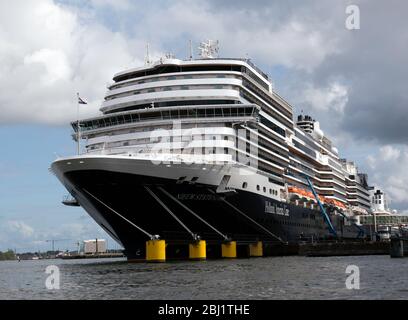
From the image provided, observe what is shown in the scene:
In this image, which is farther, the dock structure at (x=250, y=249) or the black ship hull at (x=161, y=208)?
the dock structure at (x=250, y=249)

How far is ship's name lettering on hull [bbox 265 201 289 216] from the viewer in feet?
201

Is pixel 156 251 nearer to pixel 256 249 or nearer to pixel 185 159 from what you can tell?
pixel 185 159

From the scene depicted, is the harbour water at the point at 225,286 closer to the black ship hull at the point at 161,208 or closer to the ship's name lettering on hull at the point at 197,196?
the black ship hull at the point at 161,208

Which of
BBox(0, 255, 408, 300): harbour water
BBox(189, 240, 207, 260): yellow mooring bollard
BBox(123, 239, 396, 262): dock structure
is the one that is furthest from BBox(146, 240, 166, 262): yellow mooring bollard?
BBox(0, 255, 408, 300): harbour water

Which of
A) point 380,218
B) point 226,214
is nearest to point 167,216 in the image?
point 226,214

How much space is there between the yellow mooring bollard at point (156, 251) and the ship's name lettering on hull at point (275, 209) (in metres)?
13.1

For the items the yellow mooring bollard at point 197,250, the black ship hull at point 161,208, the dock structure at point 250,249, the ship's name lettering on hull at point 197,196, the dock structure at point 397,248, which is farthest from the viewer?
the dock structure at point 397,248

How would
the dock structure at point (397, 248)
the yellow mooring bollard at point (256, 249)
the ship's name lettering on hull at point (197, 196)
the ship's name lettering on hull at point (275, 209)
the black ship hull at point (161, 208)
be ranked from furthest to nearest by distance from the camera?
the yellow mooring bollard at point (256, 249)
the dock structure at point (397, 248)
the ship's name lettering on hull at point (275, 209)
the ship's name lettering on hull at point (197, 196)
the black ship hull at point (161, 208)

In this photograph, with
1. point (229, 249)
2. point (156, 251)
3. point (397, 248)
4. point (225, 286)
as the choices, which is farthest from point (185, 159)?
point (397, 248)

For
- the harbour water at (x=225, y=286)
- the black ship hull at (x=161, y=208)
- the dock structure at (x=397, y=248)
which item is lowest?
the harbour water at (x=225, y=286)

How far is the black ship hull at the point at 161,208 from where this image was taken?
4991 cm

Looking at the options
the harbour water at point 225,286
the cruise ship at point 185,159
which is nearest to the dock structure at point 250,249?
the cruise ship at point 185,159

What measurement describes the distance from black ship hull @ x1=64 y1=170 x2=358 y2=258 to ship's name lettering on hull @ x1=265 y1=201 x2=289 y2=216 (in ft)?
0.35

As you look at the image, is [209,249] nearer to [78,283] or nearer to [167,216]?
[167,216]
